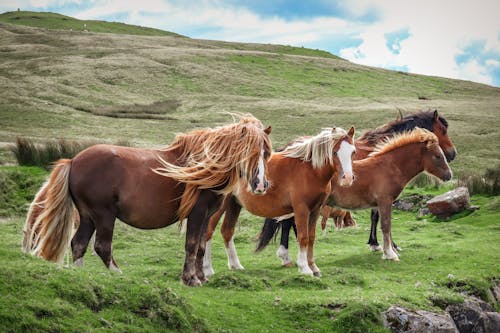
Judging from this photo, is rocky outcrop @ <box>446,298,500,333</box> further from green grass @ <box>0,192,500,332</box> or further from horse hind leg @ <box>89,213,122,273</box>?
horse hind leg @ <box>89,213,122,273</box>

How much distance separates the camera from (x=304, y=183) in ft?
43.3

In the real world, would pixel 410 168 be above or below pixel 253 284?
above

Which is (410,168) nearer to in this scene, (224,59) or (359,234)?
(359,234)

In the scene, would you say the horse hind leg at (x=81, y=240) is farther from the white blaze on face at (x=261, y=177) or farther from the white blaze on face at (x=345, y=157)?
the white blaze on face at (x=345, y=157)

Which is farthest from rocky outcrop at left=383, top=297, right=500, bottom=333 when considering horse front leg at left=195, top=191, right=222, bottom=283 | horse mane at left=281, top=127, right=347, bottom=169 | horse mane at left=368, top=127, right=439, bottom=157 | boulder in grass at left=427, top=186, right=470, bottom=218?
Answer: boulder in grass at left=427, top=186, right=470, bottom=218

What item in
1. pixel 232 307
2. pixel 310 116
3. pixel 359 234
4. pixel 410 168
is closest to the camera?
pixel 232 307

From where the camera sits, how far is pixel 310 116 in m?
52.5

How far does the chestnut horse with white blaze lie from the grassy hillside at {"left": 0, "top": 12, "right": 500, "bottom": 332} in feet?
2.99

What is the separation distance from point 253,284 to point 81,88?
50310 mm

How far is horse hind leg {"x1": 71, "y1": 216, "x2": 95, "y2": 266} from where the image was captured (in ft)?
34.2

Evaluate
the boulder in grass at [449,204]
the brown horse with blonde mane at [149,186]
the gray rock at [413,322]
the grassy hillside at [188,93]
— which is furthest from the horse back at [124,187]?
→ the grassy hillside at [188,93]

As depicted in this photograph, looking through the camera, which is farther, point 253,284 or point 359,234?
point 359,234

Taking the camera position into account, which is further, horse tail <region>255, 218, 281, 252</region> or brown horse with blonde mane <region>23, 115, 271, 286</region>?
horse tail <region>255, 218, 281, 252</region>

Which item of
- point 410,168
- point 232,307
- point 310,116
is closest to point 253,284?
point 232,307
